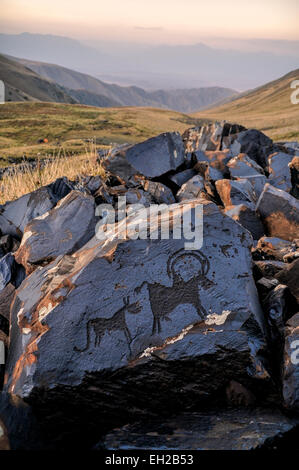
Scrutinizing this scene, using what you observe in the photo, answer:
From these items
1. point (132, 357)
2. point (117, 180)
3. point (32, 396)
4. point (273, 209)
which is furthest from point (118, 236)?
point (117, 180)

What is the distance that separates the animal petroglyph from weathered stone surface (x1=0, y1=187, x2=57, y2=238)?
9.70 feet

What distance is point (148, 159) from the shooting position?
6902mm

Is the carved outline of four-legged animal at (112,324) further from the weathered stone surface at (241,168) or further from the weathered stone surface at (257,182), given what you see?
the weathered stone surface at (241,168)

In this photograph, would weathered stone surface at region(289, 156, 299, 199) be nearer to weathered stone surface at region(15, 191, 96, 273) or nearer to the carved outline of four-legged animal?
weathered stone surface at region(15, 191, 96, 273)

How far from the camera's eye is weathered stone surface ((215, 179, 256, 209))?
6.15 metres

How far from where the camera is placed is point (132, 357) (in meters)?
3.11

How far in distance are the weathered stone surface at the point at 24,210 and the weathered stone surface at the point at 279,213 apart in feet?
10.1

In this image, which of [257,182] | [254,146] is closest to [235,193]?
[257,182]

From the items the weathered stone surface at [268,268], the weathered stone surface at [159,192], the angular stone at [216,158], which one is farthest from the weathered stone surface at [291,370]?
the angular stone at [216,158]

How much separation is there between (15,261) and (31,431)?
2.28 m

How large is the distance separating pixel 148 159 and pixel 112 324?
4.18 meters

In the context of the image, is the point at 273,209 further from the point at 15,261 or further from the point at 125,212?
the point at 15,261

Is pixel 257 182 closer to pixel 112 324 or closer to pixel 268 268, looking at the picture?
pixel 268 268

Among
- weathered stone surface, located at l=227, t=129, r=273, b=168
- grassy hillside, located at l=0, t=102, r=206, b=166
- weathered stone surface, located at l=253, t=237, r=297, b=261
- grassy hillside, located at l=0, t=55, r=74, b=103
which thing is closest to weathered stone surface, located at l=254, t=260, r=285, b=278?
weathered stone surface, located at l=253, t=237, r=297, b=261
